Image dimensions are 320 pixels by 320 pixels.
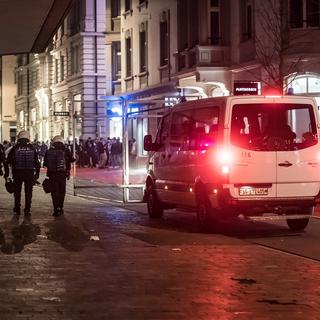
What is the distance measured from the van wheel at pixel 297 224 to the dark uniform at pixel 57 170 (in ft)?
16.9

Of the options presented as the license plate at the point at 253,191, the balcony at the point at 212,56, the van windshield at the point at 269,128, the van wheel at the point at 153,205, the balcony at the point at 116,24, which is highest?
the balcony at the point at 116,24

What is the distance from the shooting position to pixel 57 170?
16.4 m

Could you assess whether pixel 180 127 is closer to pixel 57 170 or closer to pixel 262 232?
pixel 262 232

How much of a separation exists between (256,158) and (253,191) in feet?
1.87

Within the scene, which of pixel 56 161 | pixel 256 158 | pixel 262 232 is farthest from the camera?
pixel 56 161

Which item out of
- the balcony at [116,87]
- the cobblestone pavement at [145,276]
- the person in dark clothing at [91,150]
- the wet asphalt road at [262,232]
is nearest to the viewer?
the cobblestone pavement at [145,276]

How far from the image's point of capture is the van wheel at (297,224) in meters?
14.1

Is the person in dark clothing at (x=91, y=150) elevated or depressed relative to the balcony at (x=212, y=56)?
depressed

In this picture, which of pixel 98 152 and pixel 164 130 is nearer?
pixel 164 130

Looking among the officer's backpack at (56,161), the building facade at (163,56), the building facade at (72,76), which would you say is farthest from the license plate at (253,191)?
the building facade at (72,76)

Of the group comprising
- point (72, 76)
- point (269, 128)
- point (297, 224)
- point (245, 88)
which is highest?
point (72, 76)

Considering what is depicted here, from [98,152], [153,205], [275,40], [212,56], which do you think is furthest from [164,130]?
[98,152]

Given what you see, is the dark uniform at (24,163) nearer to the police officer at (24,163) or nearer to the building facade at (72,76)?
the police officer at (24,163)

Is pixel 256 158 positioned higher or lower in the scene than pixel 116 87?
lower
